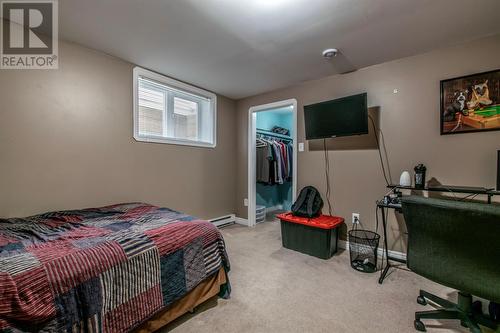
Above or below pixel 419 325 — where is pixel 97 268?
above

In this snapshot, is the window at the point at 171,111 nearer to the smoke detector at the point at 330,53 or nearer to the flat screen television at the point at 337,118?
the flat screen television at the point at 337,118

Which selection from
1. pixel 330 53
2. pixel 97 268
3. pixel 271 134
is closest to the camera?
pixel 97 268

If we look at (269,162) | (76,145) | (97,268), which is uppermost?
(76,145)

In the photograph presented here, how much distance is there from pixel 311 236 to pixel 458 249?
4.93 feet

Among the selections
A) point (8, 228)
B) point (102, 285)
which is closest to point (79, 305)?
→ point (102, 285)

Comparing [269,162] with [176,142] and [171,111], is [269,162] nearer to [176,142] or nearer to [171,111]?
[176,142]

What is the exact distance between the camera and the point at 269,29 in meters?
1.90

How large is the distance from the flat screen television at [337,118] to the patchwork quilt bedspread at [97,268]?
6.09 feet

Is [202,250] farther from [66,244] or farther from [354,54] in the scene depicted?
[354,54]

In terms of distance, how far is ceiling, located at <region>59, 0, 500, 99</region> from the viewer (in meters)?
1.62

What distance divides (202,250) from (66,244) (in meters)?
0.81

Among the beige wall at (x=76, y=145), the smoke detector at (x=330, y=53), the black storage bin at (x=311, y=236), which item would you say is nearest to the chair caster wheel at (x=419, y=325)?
the black storage bin at (x=311, y=236)

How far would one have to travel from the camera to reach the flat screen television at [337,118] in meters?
2.43

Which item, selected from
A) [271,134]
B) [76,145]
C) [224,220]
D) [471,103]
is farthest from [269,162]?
[76,145]
